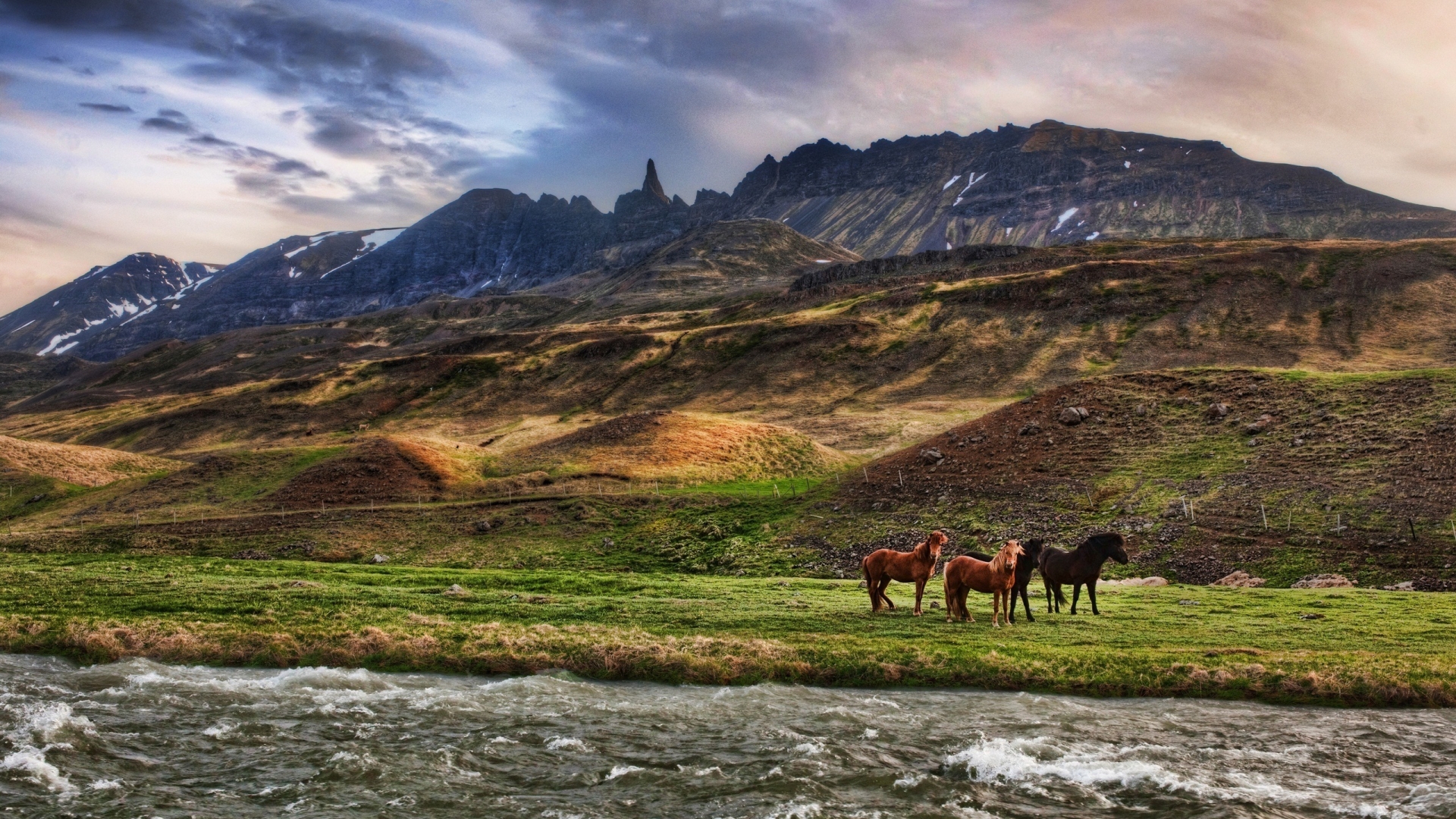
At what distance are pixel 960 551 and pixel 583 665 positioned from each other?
77.6 feet

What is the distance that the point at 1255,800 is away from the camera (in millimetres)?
15320

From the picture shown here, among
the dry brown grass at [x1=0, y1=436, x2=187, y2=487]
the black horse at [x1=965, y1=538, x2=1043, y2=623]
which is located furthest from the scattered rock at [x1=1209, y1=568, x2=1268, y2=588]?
the dry brown grass at [x1=0, y1=436, x2=187, y2=487]

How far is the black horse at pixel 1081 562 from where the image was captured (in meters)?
29.5

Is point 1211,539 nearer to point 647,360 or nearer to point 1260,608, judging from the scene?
point 1260,608

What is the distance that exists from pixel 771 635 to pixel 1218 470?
111 ft

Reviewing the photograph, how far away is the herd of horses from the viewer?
27375mm

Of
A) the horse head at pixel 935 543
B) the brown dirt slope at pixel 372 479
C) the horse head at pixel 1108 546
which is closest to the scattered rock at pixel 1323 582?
the horse head at pixel 1108 546

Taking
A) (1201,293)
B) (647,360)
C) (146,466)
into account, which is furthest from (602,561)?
(1201,293)

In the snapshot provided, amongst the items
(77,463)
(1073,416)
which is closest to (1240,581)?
(1073,416)

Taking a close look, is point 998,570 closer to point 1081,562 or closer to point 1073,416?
point 1081,562

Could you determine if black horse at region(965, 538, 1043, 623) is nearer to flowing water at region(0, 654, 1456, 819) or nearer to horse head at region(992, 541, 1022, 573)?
horse head at region(992, 541, 1022, 573)

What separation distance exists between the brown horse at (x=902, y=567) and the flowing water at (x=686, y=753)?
6.81 m

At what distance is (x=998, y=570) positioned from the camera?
26.9 metres

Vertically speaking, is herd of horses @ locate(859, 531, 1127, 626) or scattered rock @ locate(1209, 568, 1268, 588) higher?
herd of horses @ locate(859, 531, 1127, 626)
